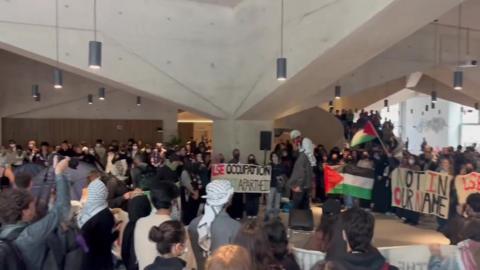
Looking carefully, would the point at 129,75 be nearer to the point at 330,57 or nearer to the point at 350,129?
the point at 330,57

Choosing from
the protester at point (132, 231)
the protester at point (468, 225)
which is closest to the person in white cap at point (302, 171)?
the protester at point (468, 225)

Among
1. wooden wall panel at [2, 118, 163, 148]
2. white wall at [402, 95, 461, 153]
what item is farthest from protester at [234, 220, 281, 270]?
white wall at [402, 95, 461, 153]

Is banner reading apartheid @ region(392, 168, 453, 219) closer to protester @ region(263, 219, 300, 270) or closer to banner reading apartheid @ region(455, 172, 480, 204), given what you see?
banner reading apartheid @ region(455, 172, 480, 204)

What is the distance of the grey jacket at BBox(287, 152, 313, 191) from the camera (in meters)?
9.85

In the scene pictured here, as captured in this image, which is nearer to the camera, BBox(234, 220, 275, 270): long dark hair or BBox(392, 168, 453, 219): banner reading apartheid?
BBox(234, 220, 275, 270): long dark hair

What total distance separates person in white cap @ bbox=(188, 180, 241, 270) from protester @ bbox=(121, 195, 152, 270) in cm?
56

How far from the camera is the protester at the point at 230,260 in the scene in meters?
2.33

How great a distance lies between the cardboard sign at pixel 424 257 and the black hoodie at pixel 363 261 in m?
1.16

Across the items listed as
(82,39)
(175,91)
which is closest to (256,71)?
(175,91)

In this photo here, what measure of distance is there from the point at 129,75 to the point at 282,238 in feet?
35.8

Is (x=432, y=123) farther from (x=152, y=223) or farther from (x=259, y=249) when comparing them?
(x=259, y=249)

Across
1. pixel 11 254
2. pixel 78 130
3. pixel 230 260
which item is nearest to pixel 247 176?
pixel 11 254

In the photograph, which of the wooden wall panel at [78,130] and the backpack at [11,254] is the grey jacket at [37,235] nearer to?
the backpack at [11,254]

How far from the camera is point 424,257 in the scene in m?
4.28
